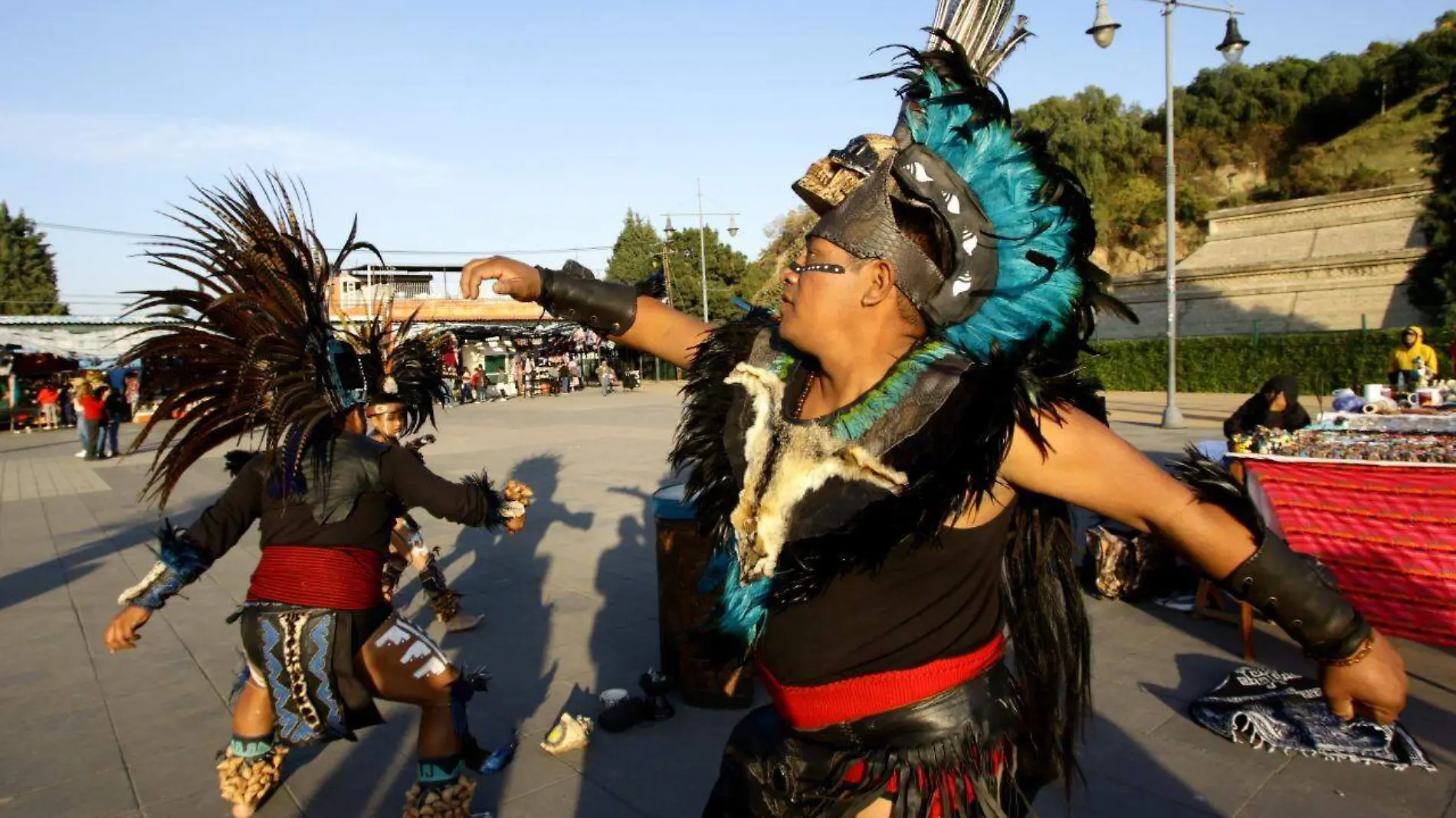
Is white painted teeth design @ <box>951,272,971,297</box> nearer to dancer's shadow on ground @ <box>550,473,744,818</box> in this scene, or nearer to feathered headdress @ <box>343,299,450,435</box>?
dancer's shadow on ground @ <box>550,473,744,818</box>

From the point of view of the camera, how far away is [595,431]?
17.7m

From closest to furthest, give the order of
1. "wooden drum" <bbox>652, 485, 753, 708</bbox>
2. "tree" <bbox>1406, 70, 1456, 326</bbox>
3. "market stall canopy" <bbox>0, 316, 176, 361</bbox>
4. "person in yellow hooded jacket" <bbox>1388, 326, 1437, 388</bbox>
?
"wooden drum" <bbox>652, 485, 753, 708</bbox>, "person in yellow hooded jacket" <bbox>1388, 326, 1437, 388</bbox>, "tree" <bbox>1406, 70, 1456, 326</bbox>, "market stall canopy" <bbox>0, 316, 176, 361</bbox>

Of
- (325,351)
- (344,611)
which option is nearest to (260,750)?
(344,611)

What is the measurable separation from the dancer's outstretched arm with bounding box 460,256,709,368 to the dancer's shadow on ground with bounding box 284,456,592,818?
2281 mm

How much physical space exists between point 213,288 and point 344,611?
1431 millimetres

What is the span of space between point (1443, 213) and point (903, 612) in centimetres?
2655

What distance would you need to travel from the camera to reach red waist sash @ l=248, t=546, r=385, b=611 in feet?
10.4

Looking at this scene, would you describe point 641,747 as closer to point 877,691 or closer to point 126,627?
point 126,627

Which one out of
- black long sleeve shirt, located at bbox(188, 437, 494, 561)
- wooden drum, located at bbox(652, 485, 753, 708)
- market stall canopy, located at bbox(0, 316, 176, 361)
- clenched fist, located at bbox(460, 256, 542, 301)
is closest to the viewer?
clenched fist, located at bbox(460, 256, 542, 301)

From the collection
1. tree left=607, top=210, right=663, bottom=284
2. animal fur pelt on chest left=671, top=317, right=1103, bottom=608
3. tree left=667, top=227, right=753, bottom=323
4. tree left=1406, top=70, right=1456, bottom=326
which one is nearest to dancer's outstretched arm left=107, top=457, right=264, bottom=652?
animal fur pelt on chest left=671, top=317, right=1103, bottom=608

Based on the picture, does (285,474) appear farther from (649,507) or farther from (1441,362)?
(1441,362)

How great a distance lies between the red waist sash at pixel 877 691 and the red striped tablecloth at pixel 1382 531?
13.3 ft

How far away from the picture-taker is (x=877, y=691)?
1.75m

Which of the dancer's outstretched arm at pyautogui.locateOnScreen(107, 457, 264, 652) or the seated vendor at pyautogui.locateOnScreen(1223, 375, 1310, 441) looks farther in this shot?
the seated vendor at pyautogui.locateOnScreen(1223, 375, 1310, 441)
